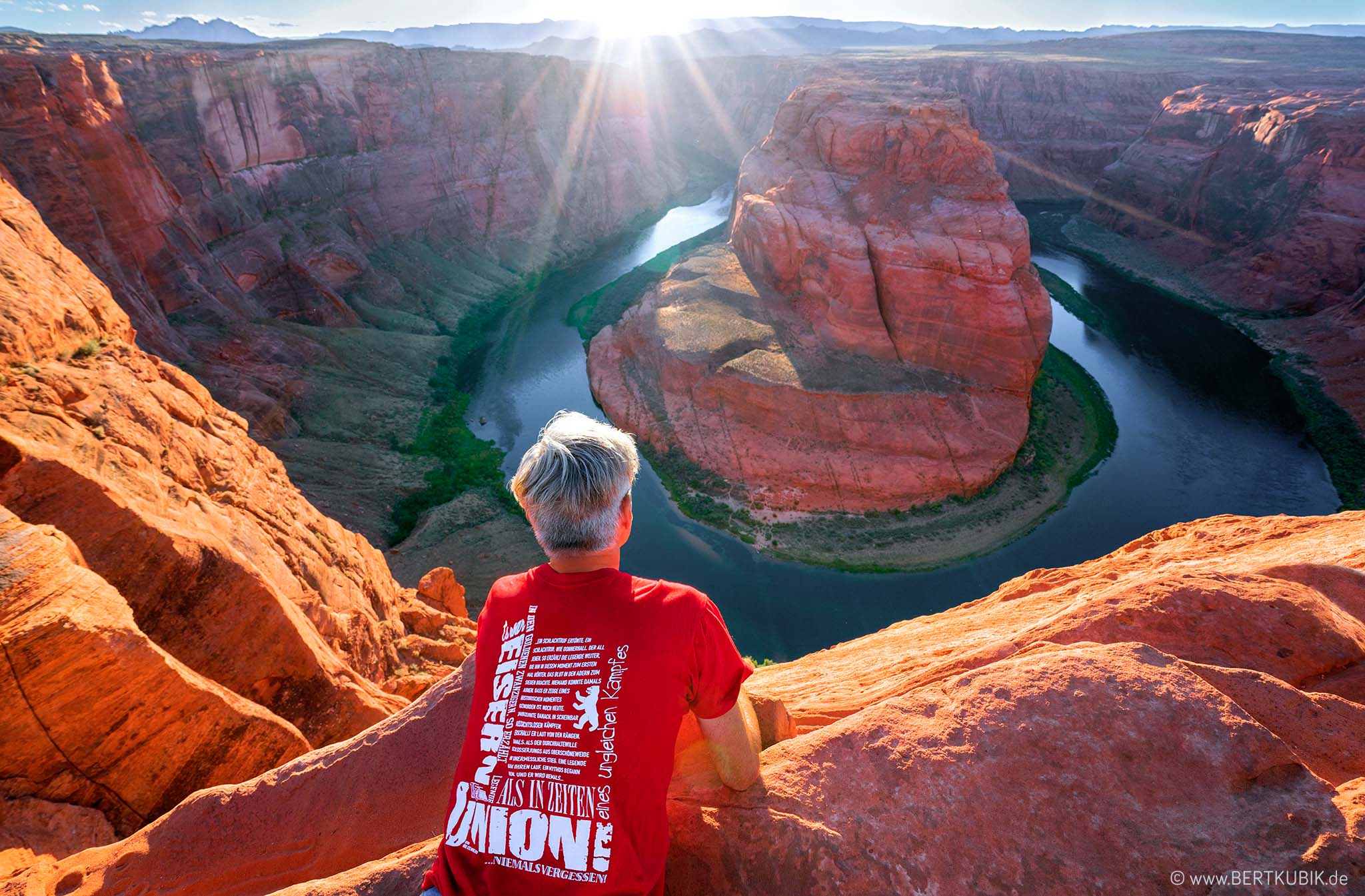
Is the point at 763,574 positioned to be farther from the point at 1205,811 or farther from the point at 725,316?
the point at 1205,811

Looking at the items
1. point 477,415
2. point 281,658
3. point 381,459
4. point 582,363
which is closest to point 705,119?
point 582,363

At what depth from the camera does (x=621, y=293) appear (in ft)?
172

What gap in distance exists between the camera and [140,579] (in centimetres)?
779

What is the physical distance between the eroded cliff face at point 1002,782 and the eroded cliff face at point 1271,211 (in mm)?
42723

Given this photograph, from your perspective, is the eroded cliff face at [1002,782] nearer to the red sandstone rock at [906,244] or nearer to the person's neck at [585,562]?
the person's neck at [585,562]

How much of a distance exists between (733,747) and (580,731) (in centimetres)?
102

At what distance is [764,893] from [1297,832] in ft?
8.44

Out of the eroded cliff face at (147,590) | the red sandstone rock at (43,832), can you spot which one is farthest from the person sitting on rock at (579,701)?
the eroded cliff face at (147,590)

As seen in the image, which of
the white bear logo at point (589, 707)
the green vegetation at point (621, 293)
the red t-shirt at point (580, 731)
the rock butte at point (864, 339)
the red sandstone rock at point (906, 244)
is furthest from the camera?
the green vegetation at point (621, 293)

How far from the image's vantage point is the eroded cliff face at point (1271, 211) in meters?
43.0

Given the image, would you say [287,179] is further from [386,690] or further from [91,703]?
[91,703]

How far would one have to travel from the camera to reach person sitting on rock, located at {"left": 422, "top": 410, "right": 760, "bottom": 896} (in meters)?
2.84

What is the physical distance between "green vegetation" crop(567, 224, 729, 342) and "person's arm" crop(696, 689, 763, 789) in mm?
44421

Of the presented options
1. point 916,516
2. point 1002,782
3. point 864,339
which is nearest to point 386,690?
point 1002,782
